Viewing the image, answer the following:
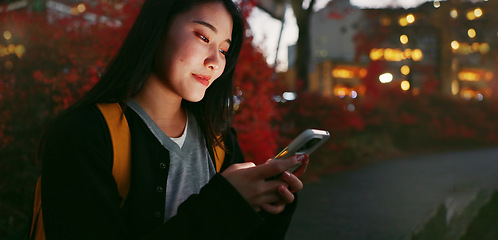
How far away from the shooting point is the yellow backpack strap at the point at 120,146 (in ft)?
4.45

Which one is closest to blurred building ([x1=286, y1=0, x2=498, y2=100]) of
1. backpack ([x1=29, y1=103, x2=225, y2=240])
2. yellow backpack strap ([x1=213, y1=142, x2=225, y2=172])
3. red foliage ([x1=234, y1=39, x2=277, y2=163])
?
red foliage ([x1=234, y1=39, x2=277, y2=163])

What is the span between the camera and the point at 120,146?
137 centimetres

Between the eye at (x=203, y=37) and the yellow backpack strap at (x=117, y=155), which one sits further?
the eye at (x=203, y=37)

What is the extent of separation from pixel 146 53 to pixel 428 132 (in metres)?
15.0

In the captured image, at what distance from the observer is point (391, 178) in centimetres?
841

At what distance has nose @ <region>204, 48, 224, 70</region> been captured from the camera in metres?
1.61

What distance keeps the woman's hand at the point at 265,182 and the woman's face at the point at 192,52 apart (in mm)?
518

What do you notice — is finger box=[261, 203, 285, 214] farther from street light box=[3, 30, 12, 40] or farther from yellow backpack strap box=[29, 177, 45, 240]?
A: street light box=[3, 30, 12, 40]

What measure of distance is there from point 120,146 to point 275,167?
1.95 ft

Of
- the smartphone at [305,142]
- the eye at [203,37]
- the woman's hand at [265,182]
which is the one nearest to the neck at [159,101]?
the eye at [203,37]

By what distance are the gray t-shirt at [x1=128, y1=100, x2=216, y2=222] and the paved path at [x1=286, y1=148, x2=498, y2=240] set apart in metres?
3.06

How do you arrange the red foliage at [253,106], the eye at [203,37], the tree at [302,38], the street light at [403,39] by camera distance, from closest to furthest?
the eye at [203,37] < the red foliage at [253,106] < the tree at [302,38] < the street light at [403,39]

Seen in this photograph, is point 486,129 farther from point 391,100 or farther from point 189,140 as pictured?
point 189,140

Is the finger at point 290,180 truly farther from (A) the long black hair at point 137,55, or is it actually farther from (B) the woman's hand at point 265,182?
(A) the long black hair at point 137,55
